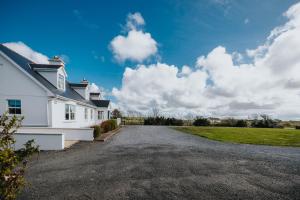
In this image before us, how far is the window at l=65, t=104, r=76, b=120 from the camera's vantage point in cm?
1682

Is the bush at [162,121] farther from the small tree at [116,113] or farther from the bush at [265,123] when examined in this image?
the bush at [265,123]

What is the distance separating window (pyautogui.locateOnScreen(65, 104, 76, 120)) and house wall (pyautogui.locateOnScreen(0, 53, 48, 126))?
3.35 metres

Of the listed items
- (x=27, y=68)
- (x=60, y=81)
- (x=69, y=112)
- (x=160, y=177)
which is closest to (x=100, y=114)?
(x=60, y=81)

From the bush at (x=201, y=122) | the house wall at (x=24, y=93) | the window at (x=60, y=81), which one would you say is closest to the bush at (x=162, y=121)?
the bush at (x=201, y=122)

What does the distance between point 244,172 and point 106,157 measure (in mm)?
6135

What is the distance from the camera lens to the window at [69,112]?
16.8 metres

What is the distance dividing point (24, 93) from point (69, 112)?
4435mm

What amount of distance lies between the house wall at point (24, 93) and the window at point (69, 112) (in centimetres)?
335

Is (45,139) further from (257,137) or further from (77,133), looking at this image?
(257,137)

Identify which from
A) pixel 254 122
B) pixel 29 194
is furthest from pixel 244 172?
pixel 254 122

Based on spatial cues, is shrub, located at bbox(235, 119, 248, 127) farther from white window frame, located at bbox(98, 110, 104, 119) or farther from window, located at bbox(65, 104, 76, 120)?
window, located at bbox(65, 104, 76, 120)

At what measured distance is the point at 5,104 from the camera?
1312 cm

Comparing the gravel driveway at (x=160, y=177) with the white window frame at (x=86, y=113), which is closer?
the gravel driveway at (x=160, y=177)

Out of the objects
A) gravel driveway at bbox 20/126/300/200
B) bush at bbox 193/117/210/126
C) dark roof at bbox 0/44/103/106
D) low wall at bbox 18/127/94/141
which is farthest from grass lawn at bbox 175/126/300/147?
bush at bbox 193/117/210/126
